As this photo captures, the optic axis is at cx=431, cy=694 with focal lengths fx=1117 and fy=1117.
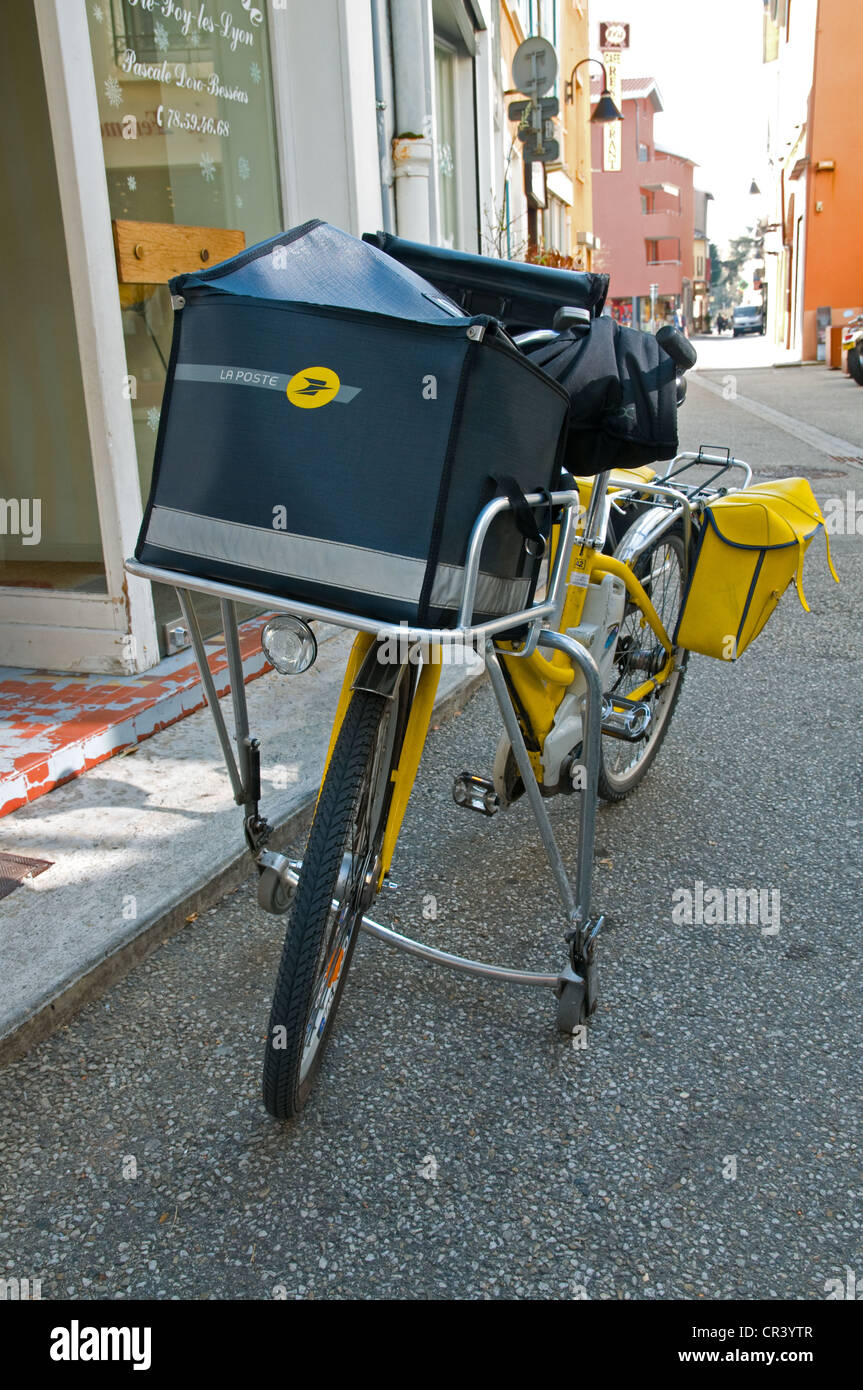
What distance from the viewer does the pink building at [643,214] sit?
187ft

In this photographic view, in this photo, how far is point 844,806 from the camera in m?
3.37

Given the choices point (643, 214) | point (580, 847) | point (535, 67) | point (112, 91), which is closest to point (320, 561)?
point (580, 847)

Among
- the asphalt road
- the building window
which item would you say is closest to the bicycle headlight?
the asphalt road

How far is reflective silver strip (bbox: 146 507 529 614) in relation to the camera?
1714mm

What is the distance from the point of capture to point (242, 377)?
182 cm

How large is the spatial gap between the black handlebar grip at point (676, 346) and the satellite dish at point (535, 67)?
9553 mm

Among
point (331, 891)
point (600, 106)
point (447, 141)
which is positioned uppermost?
point (600, 106)

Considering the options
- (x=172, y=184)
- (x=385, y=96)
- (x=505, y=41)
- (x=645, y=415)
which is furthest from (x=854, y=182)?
(x=645, y=415)

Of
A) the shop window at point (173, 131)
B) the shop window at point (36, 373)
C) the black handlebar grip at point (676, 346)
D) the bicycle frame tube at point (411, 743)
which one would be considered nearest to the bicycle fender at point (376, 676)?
the bicycle frame tube at point (411, 743)

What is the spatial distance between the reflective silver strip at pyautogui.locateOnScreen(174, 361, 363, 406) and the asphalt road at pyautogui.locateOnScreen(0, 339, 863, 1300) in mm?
1323

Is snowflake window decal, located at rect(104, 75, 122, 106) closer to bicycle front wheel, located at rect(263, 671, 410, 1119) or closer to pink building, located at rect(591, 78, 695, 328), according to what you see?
bicycle front wheel, located at rect(263, 671, 410, 1119)

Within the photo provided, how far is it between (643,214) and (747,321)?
34.1 feet

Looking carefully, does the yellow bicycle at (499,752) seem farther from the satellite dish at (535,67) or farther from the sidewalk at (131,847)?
the satellite dish at (535,67)

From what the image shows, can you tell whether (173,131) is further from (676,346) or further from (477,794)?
(477,794)
